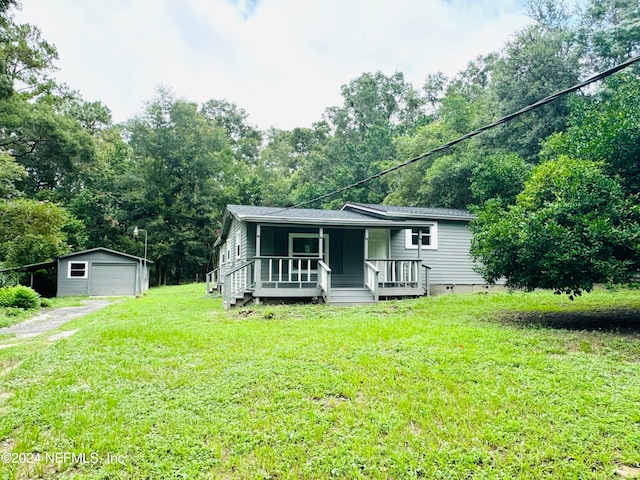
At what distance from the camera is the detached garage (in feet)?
62.6

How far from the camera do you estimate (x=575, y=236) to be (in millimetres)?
6070

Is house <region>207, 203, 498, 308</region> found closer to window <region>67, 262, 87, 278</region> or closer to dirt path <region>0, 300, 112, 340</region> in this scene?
dirt path <region>0, 300, 112, 340</region>

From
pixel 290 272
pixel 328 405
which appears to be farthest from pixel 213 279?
pixel 328 405

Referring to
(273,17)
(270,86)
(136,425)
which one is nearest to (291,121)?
(270,86)

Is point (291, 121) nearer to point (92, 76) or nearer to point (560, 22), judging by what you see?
point (92, 76)

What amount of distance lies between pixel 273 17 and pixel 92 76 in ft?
78.4

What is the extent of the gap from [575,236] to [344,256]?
24.6ft

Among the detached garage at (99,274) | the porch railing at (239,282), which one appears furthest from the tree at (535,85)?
the detached garage at (99,274)

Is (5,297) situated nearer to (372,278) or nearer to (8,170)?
(8,170)

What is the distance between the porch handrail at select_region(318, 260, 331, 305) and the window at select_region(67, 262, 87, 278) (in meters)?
14.6

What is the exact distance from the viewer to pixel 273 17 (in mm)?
12516

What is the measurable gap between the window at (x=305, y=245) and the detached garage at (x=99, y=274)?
11.5 metres

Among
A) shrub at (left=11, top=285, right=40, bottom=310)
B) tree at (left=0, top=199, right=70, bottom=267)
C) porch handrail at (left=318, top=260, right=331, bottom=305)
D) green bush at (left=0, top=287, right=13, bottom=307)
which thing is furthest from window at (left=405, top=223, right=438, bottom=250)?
tree at (left=0, top=199, right=70, bottom=267)

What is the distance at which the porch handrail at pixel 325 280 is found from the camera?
1038cm
